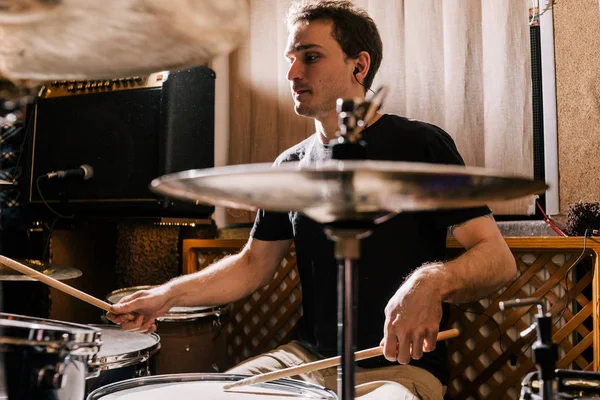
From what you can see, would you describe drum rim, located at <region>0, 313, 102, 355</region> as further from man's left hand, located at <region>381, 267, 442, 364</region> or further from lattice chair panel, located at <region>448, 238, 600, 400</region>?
lattice chair panel, located at <region>448, 238, 600, 400</region>

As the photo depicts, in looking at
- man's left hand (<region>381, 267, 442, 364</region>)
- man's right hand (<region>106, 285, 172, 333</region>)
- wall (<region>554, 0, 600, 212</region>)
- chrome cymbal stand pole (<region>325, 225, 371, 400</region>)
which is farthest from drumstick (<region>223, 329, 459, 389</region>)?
wall (<region>554, 0, 600, 212</region>)

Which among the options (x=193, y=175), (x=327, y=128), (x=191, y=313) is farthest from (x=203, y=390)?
(x=327, y=128)

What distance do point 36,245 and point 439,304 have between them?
1.60m

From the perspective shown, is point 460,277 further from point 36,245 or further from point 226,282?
point 36,245

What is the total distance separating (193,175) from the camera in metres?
0.49

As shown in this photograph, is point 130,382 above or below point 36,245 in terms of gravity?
below

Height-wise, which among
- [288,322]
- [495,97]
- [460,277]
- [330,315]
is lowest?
[288,322]

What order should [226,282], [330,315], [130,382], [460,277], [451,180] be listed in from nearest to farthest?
1. [451,180]
2. [130,382]
3. [460,277]
4. [330,315]
5. [226,282]

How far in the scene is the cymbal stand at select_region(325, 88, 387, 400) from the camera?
575mm

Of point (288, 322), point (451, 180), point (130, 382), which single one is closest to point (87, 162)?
point (288, 322)

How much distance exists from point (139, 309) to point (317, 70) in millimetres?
715

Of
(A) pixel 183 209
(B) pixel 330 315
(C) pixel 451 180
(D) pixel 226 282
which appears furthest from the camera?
(A) pixel 183 209

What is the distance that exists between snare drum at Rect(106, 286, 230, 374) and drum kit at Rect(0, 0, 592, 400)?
0.74 meters

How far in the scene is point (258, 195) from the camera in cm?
54
